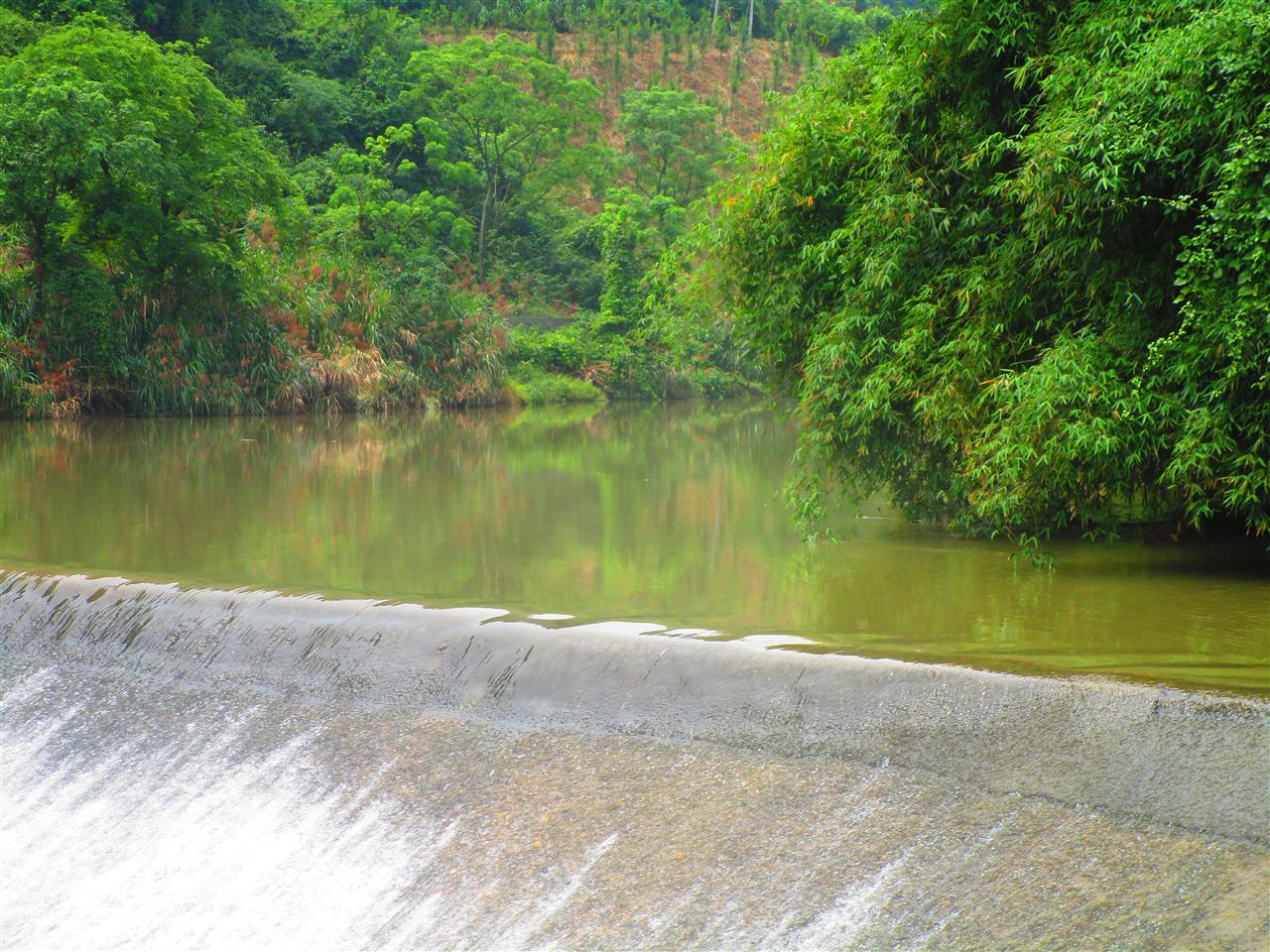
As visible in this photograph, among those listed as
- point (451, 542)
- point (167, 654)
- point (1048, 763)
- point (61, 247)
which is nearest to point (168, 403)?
point (61, 247)

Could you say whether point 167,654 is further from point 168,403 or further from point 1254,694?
point 168,403

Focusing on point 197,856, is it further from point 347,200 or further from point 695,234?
point 347,200

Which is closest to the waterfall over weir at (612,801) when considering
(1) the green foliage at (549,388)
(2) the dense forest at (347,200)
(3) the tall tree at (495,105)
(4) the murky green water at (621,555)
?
(4) the murky green water at (621,555)

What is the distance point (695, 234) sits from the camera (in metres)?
10.7

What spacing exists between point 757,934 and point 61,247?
22.6m

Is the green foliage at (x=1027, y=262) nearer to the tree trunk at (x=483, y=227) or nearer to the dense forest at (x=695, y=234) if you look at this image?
the dense forest at (x=695, y=234)

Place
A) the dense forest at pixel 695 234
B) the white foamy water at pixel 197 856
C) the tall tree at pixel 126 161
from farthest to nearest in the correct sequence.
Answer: the tall tree at pixel 126 161 < the dense forest at pixel 695 234 < the white foamy water at pixel 197 856

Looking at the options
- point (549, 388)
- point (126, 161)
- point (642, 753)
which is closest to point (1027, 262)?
point (642, 753)

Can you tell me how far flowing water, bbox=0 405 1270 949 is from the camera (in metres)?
4.78

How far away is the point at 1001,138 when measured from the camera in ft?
29.3

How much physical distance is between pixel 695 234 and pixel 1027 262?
3.03 m

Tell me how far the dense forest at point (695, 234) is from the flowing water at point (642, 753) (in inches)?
47.6

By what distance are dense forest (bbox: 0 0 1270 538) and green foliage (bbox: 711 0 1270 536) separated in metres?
0.03

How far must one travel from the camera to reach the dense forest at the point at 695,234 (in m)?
7.56
